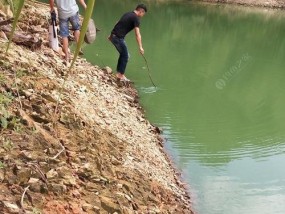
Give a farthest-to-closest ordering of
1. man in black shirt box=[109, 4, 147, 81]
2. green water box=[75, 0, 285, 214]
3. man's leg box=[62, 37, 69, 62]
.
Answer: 1. man in black shirt box=[109, 4, 147, 81]
2. man's leg box=[62, 37, 69, 62]
3. green water box=[75, 0, 285, 214]

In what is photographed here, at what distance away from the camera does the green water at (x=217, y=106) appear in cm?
699

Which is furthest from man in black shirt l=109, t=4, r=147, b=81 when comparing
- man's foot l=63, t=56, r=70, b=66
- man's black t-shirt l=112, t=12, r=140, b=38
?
man's foot l=63, t=56, r=70, b=66

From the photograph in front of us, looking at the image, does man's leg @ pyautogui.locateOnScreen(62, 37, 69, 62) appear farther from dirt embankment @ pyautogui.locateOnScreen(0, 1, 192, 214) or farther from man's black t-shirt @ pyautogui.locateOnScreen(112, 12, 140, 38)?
man's black t-shirt @ pyautogui.locateOnScreen(112, 12, 140, 38)

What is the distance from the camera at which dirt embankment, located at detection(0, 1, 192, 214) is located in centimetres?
356

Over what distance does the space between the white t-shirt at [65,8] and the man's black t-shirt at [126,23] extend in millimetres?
1939

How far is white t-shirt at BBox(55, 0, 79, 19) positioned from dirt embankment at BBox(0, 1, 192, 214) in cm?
61

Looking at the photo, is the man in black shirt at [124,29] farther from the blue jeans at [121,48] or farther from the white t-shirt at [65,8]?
the white t-shirt at [65,8]

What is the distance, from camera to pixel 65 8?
7.34 m

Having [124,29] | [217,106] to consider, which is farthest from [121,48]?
[217,106]

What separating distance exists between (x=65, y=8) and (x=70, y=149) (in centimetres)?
351

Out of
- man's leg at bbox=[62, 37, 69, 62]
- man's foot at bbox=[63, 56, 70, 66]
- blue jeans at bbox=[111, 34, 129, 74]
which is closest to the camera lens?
man's foot at bbox=[63, 56, 70, 66]

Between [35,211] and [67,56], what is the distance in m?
5.02

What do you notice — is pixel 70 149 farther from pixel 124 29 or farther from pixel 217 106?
pixel 217 106

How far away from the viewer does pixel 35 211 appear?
3.20 metres
